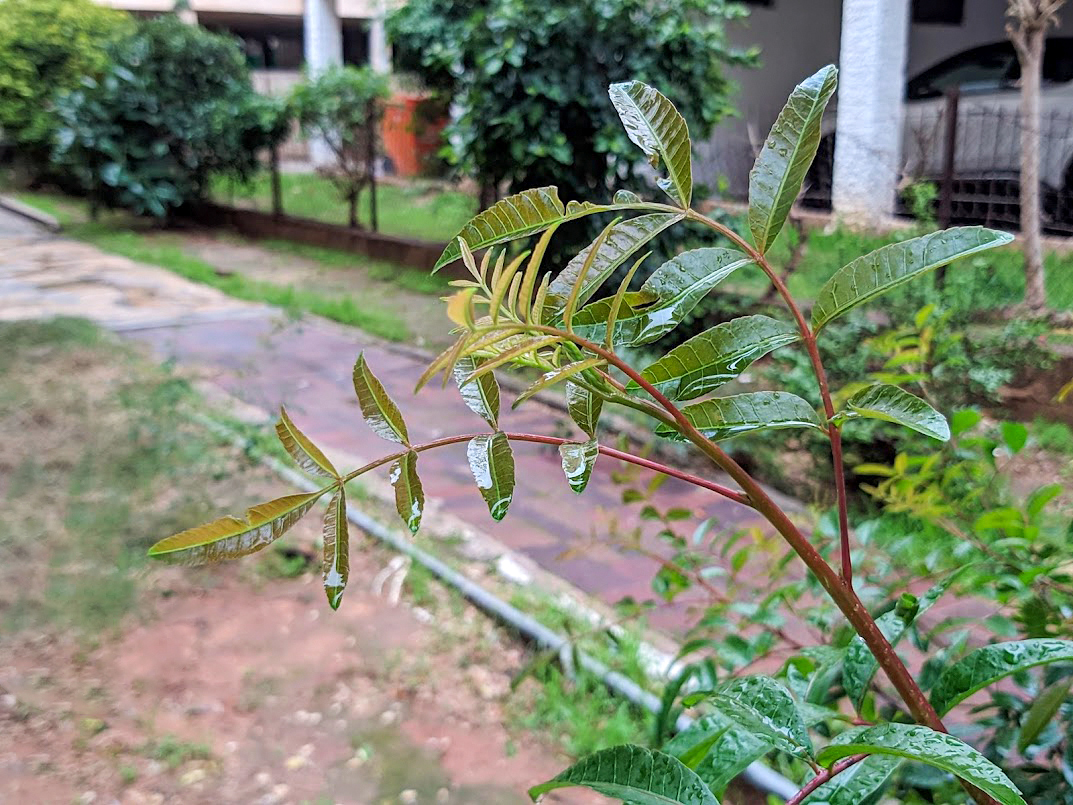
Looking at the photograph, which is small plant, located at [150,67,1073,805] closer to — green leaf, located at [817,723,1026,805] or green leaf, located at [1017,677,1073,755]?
green leaf, located at [817,723,1026,805]

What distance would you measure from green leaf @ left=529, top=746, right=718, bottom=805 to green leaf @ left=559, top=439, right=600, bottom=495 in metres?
0.17

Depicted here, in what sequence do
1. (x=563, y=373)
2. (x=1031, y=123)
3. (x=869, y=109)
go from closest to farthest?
(x=563, y=373)
(x=1031, y=123)
(x=869, y=109)

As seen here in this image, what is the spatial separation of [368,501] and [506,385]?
149cm

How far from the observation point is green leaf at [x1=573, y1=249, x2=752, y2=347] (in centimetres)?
59

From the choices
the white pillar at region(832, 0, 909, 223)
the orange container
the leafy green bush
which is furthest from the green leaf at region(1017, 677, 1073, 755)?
the leafy green bush

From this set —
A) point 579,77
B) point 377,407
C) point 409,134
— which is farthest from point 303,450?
point 409,134

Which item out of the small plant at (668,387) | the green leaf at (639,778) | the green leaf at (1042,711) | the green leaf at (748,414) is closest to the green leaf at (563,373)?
A: the small plant at (668,387)

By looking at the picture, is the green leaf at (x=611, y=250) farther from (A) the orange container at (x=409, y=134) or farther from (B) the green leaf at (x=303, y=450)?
(A) the orange container at (x=409, y=134)

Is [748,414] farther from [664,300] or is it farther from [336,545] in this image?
[336,545]

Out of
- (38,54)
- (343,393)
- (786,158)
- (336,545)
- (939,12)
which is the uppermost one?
(38,54)

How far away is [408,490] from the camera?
58cm

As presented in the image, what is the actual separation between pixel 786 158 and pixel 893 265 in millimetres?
94

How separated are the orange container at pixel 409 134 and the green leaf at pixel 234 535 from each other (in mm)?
5826

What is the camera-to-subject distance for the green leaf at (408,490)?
22.5 inches
